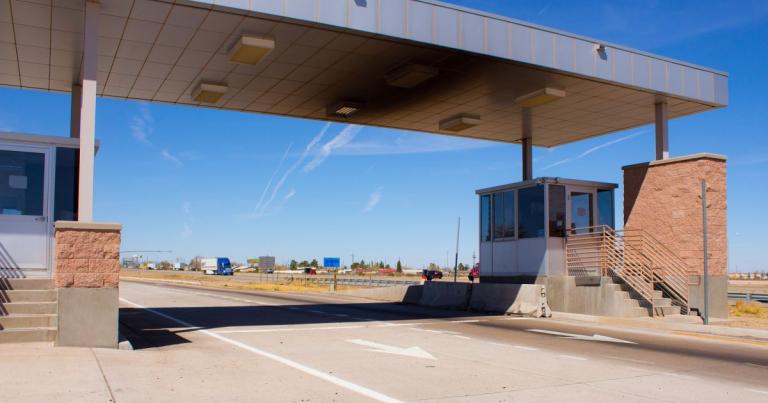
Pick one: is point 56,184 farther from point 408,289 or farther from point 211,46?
point 408,289

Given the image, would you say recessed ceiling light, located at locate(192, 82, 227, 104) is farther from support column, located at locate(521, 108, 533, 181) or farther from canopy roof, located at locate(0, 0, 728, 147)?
support column, located at locate(521, 108, 533, 181)

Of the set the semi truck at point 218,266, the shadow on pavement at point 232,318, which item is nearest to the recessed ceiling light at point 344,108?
the shadow on pavement at point 232,318

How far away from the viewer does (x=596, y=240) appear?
70.6ft

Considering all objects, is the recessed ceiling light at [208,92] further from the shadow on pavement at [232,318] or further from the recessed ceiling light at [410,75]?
the shadow on pavement at [232,318]

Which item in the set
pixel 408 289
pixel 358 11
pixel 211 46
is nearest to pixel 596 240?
pixel 408 289

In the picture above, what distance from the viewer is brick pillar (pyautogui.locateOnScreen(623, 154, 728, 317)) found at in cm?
1911

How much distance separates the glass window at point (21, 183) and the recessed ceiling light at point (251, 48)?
15.9ft

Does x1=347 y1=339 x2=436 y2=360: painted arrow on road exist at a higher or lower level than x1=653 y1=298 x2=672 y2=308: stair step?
lower

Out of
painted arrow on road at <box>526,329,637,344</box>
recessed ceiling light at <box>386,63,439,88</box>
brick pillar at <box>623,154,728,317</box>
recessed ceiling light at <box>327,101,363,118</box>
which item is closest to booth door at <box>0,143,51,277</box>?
recessed ceiling light at <box>386,63,439,88</box>

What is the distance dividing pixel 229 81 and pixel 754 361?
14.4 meters

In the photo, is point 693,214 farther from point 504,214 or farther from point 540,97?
point 504,214

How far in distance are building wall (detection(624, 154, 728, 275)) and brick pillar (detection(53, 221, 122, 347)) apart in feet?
50.7

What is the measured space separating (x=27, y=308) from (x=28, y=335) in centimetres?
64

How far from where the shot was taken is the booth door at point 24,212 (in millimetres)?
11844
